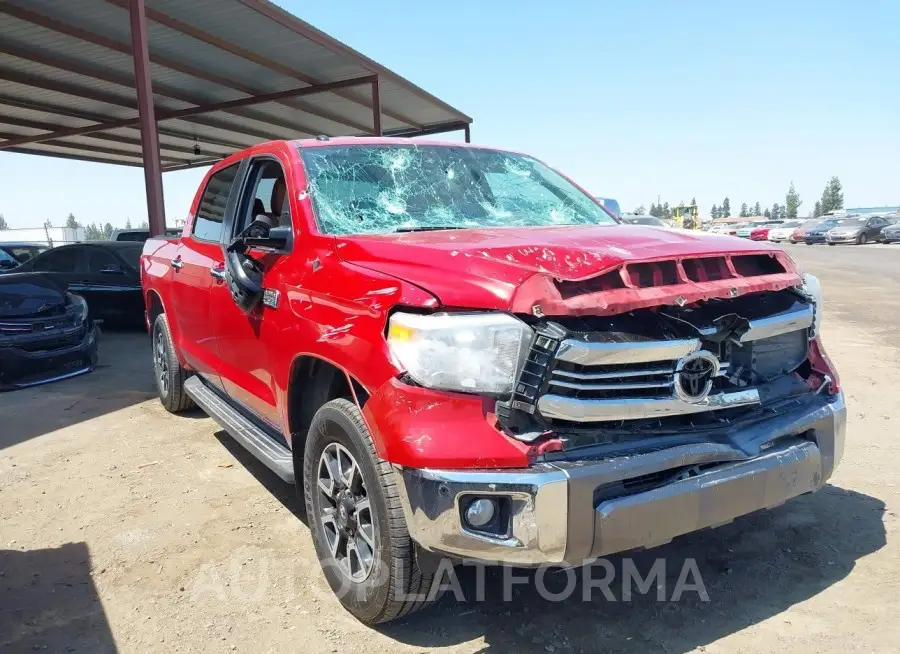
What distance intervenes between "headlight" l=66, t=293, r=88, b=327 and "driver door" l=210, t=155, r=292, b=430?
4482 millimetres

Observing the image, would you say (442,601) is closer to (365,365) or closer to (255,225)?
(365,365)

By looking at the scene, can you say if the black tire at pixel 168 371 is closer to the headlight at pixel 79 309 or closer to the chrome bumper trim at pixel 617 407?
the headlight at pixel 79 309

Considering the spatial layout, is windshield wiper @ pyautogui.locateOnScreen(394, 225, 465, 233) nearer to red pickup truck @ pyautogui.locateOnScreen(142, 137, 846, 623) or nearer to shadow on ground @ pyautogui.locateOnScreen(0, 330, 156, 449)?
red pickup truck @ pyautogui.locateOnScreen(142, 137, 846, 623)

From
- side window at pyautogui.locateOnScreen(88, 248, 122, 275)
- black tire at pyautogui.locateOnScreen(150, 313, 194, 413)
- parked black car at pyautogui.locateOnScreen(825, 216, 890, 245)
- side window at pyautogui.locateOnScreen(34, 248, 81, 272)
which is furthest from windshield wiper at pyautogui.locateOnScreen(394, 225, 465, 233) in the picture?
parked black car at pyautogui.locateOnScreen(825, 216, 890, 245)

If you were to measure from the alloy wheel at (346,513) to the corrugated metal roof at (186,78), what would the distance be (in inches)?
354

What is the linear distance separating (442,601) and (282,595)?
2.24ft

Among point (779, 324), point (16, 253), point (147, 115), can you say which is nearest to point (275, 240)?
point (779, 324)

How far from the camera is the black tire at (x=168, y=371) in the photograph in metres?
5.38

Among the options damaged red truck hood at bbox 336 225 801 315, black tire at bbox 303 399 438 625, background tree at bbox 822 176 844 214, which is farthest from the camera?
background tree at bbox 822 176 844 214

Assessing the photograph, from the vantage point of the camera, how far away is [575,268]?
2197 millimetres

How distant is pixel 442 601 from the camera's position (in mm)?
2781

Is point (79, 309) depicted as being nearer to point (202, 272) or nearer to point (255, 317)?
point (202, 272)

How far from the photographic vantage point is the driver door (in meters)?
3.19

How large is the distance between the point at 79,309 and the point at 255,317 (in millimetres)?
5452
